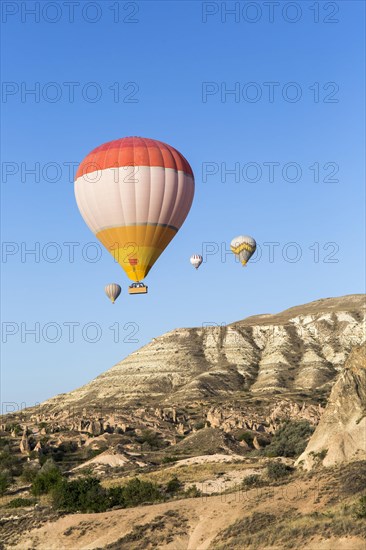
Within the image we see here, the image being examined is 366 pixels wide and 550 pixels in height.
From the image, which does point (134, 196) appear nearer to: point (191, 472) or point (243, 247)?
point (191, 472)

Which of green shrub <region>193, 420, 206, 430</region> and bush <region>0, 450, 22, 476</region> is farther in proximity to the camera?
green shrub <region>193, 420, 206, 430</region>

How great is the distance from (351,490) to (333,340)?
150232 mm

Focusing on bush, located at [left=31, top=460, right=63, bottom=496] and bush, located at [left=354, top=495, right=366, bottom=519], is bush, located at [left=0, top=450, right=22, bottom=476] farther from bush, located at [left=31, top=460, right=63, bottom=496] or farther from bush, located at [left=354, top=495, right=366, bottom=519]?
bush, located at [left=354, top=495, right=366, bottom=519]

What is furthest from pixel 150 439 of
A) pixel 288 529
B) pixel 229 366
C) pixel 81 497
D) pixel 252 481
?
pixel 229 366

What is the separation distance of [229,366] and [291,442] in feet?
364

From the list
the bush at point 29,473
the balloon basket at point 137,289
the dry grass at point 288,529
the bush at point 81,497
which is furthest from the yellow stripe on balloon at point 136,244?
the dry grass at point 288,529

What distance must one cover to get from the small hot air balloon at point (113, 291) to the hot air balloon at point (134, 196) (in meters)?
48.4

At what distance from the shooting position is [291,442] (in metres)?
66.2

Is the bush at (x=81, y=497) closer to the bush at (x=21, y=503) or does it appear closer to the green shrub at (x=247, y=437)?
the bush at (x=21, y=503)

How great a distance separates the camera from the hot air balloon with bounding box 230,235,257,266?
133875 mm

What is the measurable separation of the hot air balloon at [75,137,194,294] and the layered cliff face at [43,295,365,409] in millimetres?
86956

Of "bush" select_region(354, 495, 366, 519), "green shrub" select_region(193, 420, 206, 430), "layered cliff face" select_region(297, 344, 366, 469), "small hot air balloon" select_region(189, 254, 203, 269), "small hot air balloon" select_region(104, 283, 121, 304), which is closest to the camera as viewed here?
"bush" select_region(354, 495, 366, 519)

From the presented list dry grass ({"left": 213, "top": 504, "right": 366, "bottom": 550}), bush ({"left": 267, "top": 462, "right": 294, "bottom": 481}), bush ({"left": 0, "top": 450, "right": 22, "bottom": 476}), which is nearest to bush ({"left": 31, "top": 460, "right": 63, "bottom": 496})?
bush ({"left": 267, "top": 462, "right": 294, "bottom": 481})

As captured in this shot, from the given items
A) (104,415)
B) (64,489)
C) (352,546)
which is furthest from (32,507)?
(104,415)
